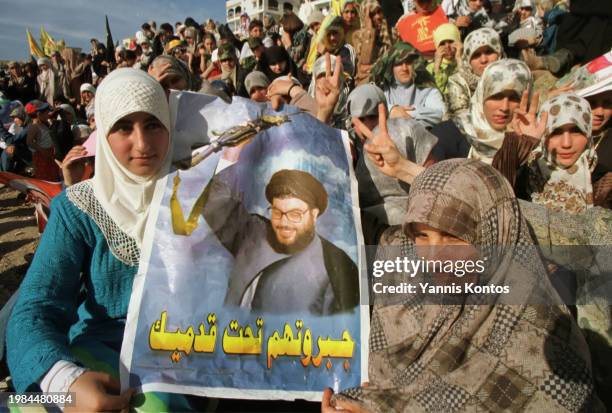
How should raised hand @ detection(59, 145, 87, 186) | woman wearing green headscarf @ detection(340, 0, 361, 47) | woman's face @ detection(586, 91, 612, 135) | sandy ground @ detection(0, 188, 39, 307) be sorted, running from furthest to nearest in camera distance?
woman wearing green headscarf @ detection(340, 0, 361, 47)
sandy ground @ detection(0, 188, 39, 307)
woman's face @ detection(586, 91, 612, 135)
raised hand @ detection(59, 145, 87, 186)

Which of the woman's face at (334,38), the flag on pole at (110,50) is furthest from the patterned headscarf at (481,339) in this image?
the flag on pole at (110,50)

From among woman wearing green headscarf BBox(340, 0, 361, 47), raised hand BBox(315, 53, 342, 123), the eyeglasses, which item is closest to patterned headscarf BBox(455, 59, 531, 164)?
raised hand BBox(315, 53, 342, 123)

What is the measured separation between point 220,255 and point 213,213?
185 mm

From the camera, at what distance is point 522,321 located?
4.88 feet

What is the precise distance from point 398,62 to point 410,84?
24 centimetres

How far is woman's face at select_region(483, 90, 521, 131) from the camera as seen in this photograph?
2879mm

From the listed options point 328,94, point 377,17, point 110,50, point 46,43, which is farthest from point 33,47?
point 328,94

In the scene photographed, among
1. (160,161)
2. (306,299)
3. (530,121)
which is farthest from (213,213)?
(530,121)

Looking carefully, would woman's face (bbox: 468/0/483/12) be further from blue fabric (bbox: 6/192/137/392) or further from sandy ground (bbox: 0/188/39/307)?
sandy ground (bbox: 0/188/39/307)

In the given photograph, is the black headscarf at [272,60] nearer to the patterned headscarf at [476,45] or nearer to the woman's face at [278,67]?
the woman's face at [278,67]

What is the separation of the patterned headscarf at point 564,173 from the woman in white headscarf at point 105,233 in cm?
202

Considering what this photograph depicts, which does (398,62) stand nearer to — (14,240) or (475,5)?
(475,5)

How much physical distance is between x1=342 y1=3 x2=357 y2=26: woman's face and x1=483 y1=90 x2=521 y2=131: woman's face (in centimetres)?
358

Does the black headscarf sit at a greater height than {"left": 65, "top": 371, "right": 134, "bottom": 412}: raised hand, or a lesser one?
greater
